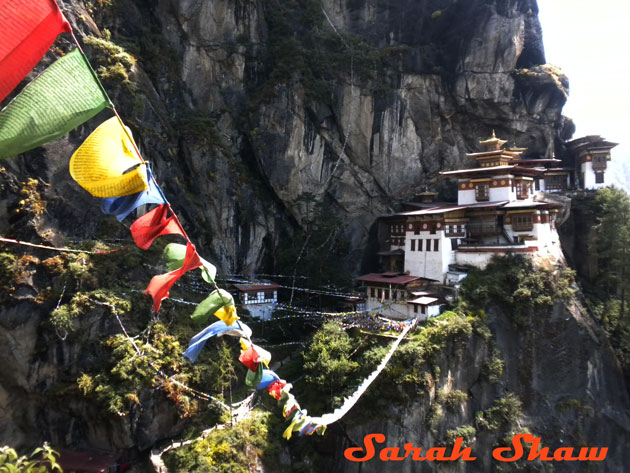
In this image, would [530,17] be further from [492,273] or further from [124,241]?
[124,241]

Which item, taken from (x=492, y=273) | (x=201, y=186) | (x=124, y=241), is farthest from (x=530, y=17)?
(x=124, y=241)

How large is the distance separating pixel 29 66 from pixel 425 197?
28.3 m

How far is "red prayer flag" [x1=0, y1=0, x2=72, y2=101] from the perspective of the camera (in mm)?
4434

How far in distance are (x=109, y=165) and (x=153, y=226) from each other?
119cm

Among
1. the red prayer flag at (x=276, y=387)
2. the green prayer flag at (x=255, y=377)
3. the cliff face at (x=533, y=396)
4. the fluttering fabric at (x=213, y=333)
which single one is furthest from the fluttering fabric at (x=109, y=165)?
the cliff face at (x=533, y=396)

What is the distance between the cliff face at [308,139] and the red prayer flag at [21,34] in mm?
14403

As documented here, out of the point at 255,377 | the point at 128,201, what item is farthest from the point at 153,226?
the point at 255,377

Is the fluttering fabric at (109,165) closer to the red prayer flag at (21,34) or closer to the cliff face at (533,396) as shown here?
the red prayer flag at (21,34)

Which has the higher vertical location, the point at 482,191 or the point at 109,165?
the point at 482,191

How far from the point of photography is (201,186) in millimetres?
25750
